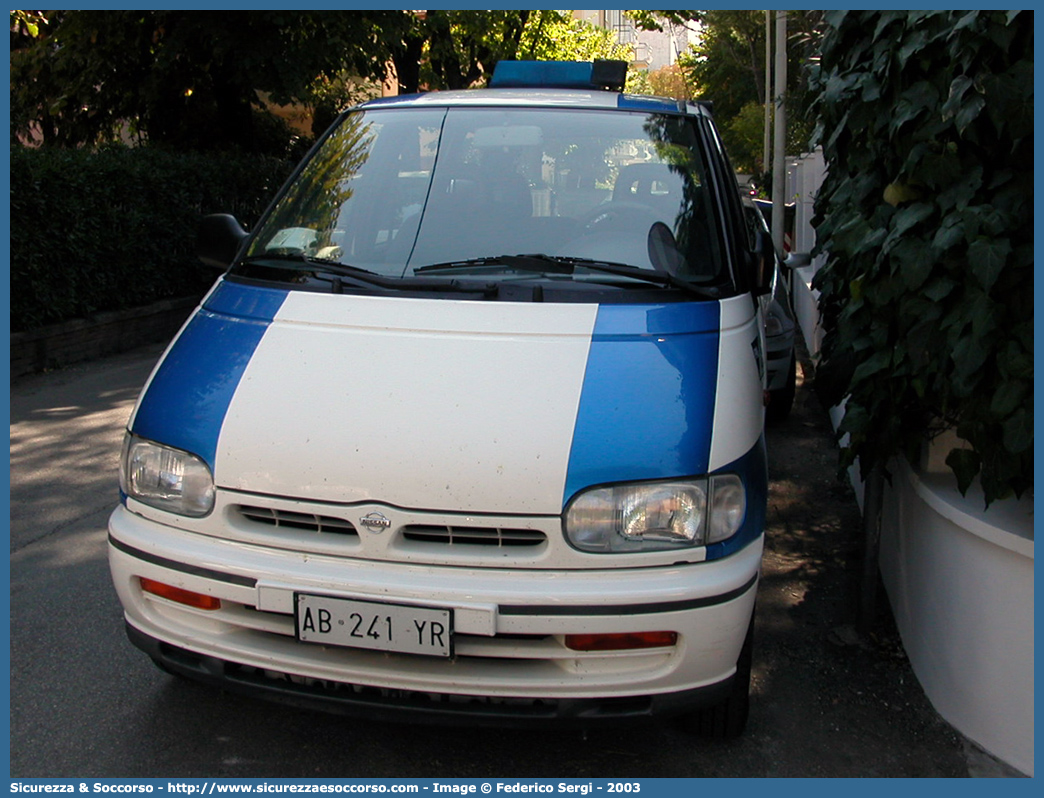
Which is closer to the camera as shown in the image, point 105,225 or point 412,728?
point 412,728

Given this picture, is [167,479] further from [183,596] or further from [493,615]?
[493,615]

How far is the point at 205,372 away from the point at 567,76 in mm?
3040

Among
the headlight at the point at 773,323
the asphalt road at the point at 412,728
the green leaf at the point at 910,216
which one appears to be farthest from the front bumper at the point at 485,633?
the headlight at the point at 773,323

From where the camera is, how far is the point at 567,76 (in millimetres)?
5418

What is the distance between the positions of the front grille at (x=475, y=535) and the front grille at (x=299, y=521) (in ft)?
0.59

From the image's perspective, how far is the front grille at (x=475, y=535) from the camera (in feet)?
8.97

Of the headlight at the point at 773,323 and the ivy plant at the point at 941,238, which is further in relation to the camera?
the headlight at the point at 773,323

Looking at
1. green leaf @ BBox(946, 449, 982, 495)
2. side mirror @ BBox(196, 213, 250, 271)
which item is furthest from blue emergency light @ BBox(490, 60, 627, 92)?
green leaf @ BBox(946, 449, 982, 495)

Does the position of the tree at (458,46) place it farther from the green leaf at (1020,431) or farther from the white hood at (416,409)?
the green leaf at (1020,431)

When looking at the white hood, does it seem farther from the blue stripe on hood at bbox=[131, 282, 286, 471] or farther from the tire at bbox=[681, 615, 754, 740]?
the tire at bbox=[681, 615, 754, 740]

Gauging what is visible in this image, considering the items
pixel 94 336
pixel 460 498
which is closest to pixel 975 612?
pixel 460 498

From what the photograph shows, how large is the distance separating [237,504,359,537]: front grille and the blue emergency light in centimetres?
313

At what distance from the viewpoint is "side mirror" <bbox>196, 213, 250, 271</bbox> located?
428 centimetres

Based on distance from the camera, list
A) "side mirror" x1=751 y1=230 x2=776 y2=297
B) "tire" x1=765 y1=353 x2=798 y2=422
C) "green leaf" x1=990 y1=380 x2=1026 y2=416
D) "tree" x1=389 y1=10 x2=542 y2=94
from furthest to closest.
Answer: "tree" x1=389 y1=10 x2=542 y2=94 < "tire" x1=765 y1=353 x2=798 y2=422 < "side mirror" x1=751 y1=230 x2=776 y2=297 < "green leaf" x1=990 y1=380 x2=1026 y2=416
